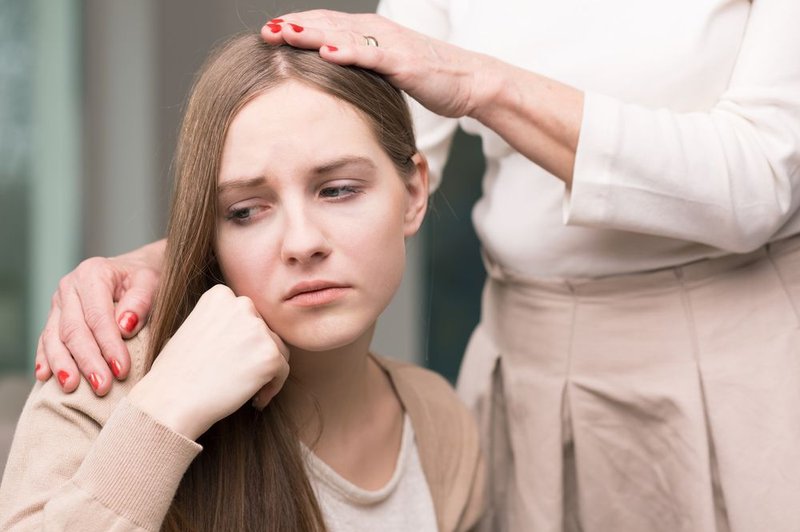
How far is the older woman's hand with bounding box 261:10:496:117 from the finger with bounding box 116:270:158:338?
36 centimetres

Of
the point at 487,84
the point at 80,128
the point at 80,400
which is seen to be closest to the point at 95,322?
the point at 80,400

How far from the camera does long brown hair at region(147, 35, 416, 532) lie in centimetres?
126

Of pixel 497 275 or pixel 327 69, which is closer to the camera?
pixel 327 69

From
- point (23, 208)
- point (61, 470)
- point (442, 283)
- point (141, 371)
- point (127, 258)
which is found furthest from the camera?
point (442, 283)

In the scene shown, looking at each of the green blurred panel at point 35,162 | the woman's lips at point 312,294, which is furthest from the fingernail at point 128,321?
the green blurred panel at point 35,162

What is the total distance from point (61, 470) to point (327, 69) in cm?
58

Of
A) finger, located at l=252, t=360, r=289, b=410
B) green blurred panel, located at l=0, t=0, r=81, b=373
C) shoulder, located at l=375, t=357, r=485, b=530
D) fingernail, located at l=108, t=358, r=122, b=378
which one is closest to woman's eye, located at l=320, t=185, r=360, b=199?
finger, located at l=252, t=360, r=289, b=410

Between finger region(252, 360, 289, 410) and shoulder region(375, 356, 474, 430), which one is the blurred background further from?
finger region(252, 360, 289, 410)

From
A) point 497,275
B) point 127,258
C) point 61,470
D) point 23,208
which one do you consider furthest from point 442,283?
point 61,470

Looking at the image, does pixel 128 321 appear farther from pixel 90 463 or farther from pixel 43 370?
pixel 90 463

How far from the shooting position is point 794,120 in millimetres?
1305

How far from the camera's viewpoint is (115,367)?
1.23 meters

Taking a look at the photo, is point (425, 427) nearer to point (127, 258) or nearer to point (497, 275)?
point (497, 275)

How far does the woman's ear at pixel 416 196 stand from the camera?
1.44 m
